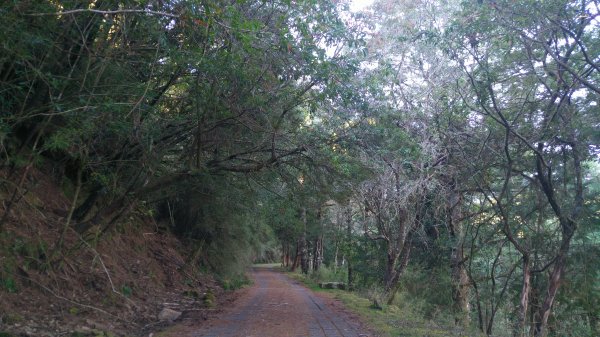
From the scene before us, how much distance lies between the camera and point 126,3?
892 cm

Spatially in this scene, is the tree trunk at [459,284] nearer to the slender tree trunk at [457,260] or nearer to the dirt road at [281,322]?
the slender tree trunk at [457,260]

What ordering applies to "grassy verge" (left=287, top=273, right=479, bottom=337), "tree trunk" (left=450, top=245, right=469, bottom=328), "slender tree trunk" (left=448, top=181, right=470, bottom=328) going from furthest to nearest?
1. "tree trunk" (left=450, top=245, right=469, bottom=328)
2. "slender tree trunk" (left=448, top=181, right=470, bottom=328)
3. "grassy verge" (left=287, top=273, right=479, bottom=337)

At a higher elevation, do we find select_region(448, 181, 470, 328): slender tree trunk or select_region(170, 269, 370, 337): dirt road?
select_region(448, 181, 470, 328): slender tree trunk

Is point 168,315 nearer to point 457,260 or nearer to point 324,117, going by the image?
point 324,117

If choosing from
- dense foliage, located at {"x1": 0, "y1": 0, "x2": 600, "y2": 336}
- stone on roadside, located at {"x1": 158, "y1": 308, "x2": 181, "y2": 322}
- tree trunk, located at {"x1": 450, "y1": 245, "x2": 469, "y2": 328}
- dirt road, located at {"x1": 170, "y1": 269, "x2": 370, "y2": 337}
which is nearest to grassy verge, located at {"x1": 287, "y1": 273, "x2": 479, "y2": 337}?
dirt road, located at {"x1": 170, "y1": 269, "x2": 370, "y2": 337}

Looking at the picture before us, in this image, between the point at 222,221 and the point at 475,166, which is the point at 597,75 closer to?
the point at 475,166

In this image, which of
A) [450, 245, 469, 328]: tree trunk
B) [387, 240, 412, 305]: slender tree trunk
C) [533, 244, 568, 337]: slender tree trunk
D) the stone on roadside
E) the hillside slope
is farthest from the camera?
[387, 240, 412, 305]: slender tree trunk

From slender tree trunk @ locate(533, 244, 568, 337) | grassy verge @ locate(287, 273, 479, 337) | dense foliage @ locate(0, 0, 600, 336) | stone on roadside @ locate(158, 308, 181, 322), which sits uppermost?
dense foliage @ locate(0, 0, 600, 336)

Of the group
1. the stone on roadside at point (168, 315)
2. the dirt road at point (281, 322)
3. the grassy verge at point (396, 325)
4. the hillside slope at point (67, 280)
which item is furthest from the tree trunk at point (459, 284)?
the stone on roadside at point (168, 315)

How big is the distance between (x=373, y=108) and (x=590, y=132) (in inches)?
210

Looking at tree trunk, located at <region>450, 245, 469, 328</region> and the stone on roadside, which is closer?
the stone on roadside

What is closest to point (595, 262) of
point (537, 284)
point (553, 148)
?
point (537, 284)

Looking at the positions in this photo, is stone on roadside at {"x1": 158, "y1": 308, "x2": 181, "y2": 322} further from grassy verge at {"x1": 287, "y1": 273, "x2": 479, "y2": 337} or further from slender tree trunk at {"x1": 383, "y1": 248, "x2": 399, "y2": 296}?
slender tree trunk at {"x1": 383, "y1": 248, "x2": 399, "y2": 296}

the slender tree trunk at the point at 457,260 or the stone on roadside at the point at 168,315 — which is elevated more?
the slender tree trunk at the point at 457,260
